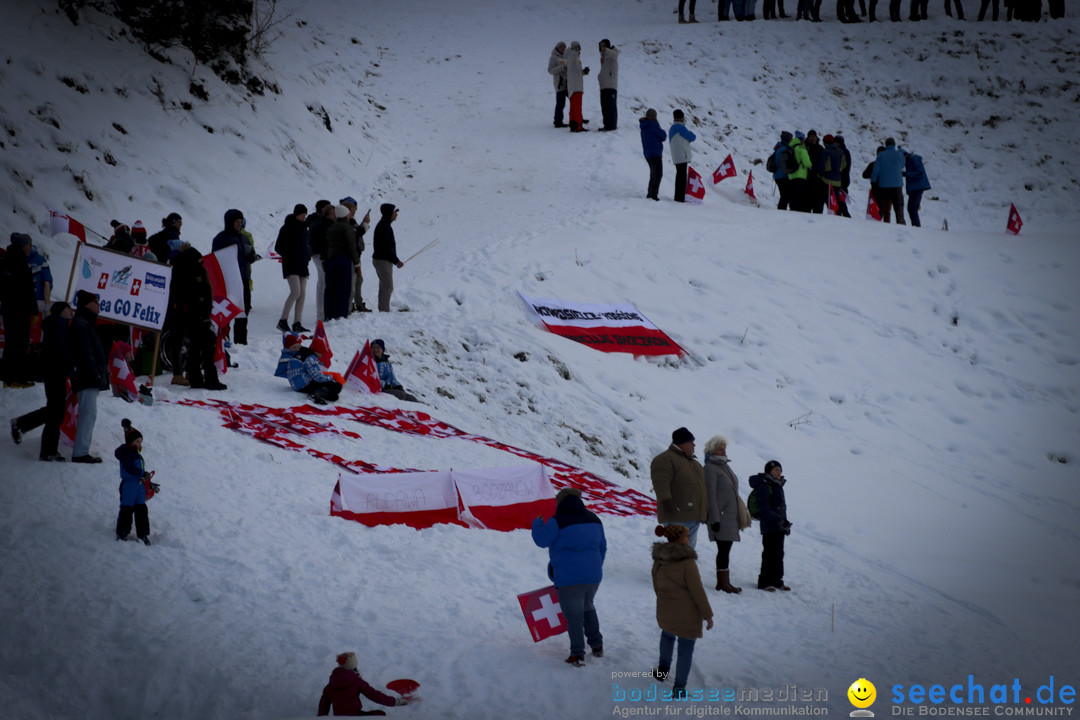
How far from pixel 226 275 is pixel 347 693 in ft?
23.6

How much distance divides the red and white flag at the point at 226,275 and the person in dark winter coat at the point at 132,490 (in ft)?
13.6

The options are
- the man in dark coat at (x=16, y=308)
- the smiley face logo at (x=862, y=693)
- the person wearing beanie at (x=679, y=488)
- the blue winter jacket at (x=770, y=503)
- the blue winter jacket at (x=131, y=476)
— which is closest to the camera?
the smiley face logo at (x=862, y=693)

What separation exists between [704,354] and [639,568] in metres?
6.52

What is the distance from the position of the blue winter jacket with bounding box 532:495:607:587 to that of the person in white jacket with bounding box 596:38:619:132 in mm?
17877

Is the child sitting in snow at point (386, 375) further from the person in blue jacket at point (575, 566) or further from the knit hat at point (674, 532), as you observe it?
the knit hat at point (674, 532)

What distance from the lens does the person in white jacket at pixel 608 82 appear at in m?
23.1

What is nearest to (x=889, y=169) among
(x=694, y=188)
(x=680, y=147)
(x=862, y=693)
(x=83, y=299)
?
(x=694, y=188)

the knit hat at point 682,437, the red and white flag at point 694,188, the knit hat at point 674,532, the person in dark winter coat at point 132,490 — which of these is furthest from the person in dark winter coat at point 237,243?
the red and white flag at point 694,188

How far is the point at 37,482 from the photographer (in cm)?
862

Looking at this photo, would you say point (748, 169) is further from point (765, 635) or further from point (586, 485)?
point (765, 635)

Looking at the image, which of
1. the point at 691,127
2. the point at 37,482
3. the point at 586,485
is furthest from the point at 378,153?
the point at 37,482

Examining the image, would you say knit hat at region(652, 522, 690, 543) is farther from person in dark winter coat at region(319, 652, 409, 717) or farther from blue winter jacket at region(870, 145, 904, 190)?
blue winter jacket at region(870, 145, 904, 190)

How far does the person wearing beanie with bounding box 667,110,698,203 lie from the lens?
65.7 feet

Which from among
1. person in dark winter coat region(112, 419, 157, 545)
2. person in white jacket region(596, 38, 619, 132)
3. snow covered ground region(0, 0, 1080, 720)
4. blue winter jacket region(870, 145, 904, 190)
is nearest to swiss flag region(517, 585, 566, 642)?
snow covered ground region(0, 0, 1080, 720)
